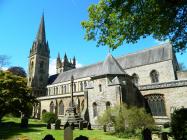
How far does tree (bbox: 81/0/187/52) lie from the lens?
1098 centimetres

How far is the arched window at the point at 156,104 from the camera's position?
25.2 meters

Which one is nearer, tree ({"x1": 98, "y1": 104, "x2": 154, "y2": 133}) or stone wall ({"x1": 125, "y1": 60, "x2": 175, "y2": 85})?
tree ({"x1": 98, "y1": 104, "x2": 154, "y2": 133})

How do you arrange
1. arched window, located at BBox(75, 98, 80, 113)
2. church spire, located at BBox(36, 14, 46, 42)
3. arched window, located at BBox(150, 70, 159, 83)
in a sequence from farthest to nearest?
church spire, located at BBox(36, 14, 46, 42)
arched window, located at BBox(75, 98, 80, 113)
arched window, located at BBox(150, 70, 159, 83)

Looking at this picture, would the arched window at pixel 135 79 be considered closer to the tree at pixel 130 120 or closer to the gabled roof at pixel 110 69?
the gabled roof at pixel 110 69

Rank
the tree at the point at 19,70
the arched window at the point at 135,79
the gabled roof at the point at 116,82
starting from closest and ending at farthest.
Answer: the gabled roof at the point at 116,82, the arched window at the point at 135,79, the tree at the point at 19,70

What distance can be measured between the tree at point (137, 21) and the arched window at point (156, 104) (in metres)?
14.0

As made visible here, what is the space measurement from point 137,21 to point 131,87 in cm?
1599

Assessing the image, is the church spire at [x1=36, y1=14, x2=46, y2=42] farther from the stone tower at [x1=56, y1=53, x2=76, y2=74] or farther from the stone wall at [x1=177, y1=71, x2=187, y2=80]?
the stone wall at [x1=177, y1=71, x2=187, y2=80]

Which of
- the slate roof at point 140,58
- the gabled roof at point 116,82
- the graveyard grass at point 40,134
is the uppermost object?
the slate roof at point 140,58

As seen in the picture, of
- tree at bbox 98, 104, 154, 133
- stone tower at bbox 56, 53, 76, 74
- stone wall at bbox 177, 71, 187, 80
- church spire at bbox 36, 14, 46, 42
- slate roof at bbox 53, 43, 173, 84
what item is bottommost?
tree at bbox 98, 104, 154, 133

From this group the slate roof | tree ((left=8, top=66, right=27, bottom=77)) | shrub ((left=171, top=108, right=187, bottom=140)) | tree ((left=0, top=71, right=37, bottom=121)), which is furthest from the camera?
tree ((left=8, top=66, right=27, bottom=77))

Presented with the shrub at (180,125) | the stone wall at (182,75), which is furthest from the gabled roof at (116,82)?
the shrub at (180,125)

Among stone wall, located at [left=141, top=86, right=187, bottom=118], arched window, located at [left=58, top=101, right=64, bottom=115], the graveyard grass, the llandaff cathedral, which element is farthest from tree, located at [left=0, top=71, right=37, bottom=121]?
stone wall, located at [left=141, top=86, right=187, bottom=118]

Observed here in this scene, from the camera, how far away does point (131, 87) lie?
87.6 feet
